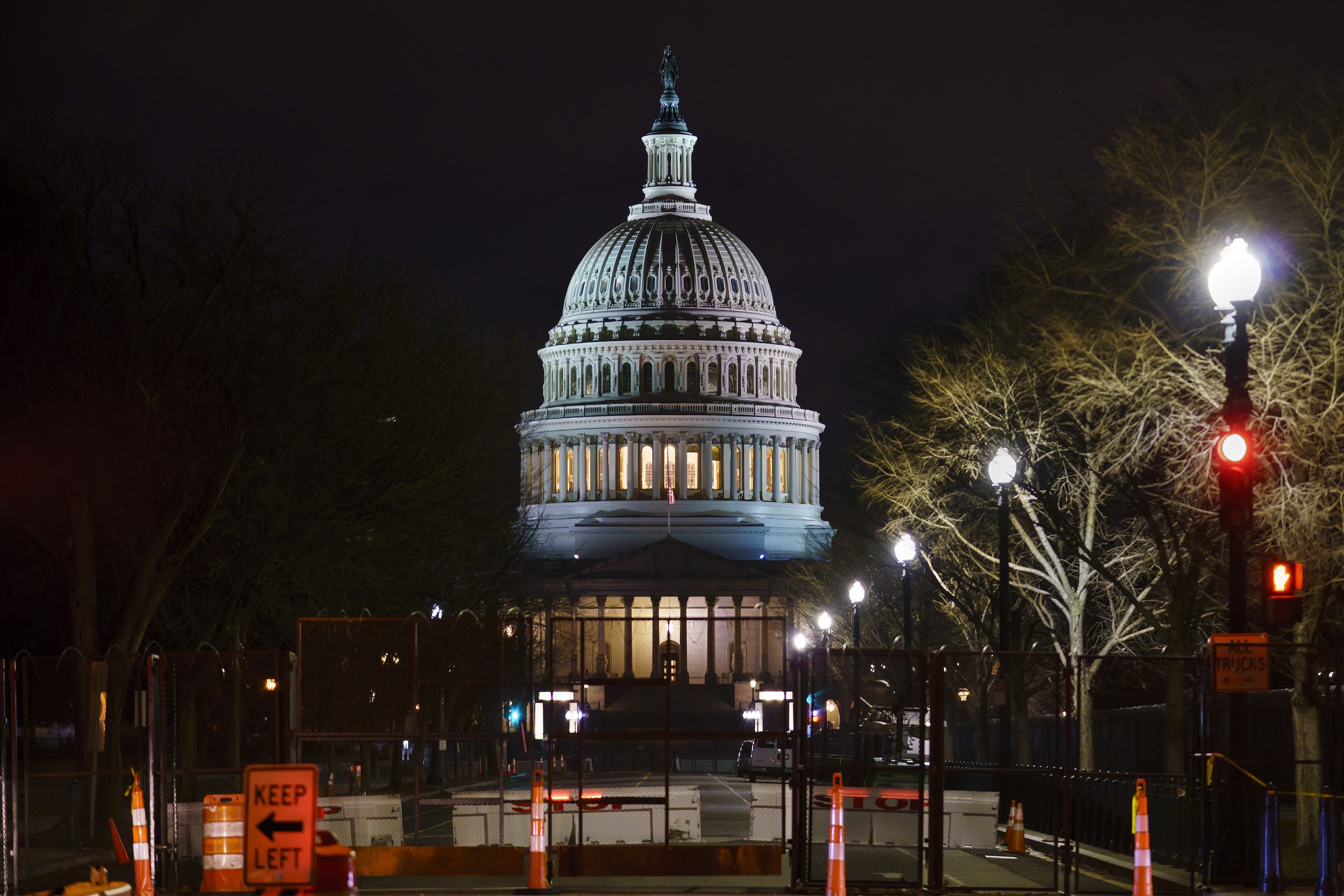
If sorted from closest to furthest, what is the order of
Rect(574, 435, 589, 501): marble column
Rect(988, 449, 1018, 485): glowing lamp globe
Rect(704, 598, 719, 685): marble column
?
Rect(988, 449, 1018, 485): glowing lamp globe
Rect(704, 598, 719, 685): marble column
Rect(574, 435, 589, 501): marble column

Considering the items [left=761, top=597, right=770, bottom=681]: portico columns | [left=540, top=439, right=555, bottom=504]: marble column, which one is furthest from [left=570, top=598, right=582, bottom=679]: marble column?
[left=540, top=439, right=555, bottom=504]: marble column

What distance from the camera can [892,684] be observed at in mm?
62938

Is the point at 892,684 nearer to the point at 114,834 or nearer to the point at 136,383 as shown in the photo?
the point at 136,383

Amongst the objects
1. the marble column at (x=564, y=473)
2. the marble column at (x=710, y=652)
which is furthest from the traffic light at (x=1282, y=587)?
the marble column at (x=564, y=473)

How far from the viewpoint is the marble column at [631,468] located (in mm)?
164000

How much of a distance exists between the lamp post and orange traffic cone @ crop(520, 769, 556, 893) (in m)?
12.1

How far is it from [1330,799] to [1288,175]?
8.78 meters

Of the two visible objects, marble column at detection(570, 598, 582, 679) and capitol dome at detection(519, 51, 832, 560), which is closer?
marble column at detection(570, 598, 582, 679)

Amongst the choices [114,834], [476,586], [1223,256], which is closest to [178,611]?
[476,586]

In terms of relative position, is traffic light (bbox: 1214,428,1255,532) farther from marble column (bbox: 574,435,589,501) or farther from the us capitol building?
marble column (bbox: 574,435,589,501)

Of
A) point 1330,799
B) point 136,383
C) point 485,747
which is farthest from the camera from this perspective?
point 485,747

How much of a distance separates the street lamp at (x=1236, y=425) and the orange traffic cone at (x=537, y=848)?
262 inches

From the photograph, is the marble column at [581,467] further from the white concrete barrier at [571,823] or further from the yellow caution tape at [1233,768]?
the yellow caution tape at [1233,768]

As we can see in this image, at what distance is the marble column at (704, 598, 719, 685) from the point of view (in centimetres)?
12338
